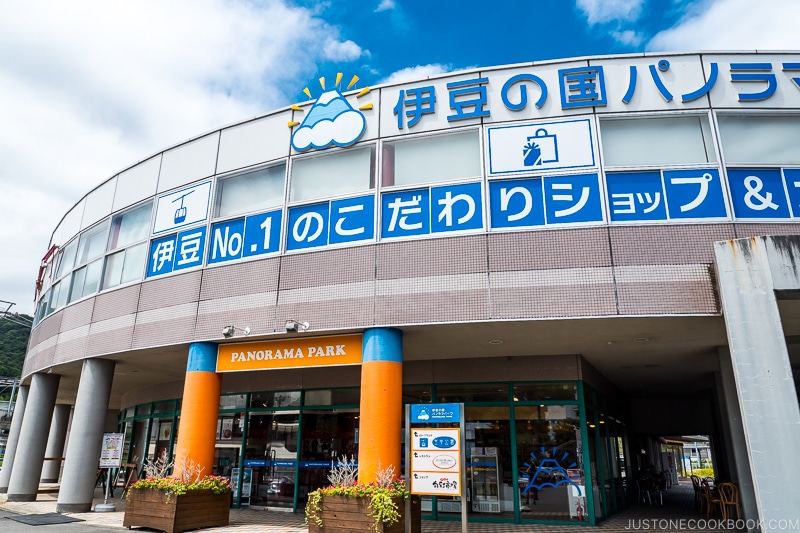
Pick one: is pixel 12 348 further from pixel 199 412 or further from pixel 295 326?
pixel 295 326

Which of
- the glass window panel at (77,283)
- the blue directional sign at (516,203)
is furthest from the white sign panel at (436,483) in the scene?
the glass window panel at (77,283)

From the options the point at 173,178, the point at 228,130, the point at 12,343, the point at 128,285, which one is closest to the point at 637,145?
the point at 228,130

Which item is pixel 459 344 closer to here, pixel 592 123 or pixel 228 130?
pixel 592 123

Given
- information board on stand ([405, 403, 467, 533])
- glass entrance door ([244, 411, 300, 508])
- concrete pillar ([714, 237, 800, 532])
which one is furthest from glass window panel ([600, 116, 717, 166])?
glass entrance door ([244, 411, 300, 508])

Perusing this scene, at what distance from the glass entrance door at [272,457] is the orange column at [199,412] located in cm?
273

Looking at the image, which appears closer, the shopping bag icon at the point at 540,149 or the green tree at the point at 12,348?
the shopping bag icon at the point at 540,149

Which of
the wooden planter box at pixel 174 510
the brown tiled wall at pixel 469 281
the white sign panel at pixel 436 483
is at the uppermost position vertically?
the brown tiled wall at pixel 469 281

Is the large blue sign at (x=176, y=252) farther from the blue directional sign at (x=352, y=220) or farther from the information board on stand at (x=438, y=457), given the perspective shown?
the information board on stand at (x=438, y=457)

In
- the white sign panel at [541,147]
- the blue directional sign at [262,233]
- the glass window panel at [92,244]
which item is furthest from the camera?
the glass window panel at [92,244]

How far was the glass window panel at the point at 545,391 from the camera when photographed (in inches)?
473

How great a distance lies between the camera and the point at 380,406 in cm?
961

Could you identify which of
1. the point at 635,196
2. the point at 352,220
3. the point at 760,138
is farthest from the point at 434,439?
the point at 760,138

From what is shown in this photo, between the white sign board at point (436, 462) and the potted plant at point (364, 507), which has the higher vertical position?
the white sign board at point (436, 462)

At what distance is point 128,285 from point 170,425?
214 inches
